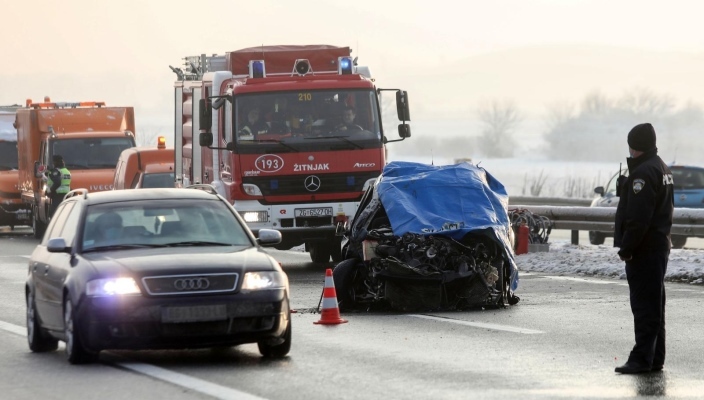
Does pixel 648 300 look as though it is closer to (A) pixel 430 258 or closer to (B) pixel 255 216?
(A) pixel 430 258

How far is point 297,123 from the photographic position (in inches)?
880

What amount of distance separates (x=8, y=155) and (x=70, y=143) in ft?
18.8

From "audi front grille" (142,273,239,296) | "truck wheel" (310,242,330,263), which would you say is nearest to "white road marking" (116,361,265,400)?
"audi front grille" (142,273,239,296)

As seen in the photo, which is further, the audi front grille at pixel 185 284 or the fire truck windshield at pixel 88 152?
the fire truck windshield at pixel 88 152

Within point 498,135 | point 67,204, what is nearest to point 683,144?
point 498,135

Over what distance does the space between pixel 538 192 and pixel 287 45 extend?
28.8 m

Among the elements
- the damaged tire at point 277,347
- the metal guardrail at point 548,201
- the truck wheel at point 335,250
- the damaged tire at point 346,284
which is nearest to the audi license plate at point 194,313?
the damaged tire at point 277,347

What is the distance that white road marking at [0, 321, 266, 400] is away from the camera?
31.7 feet

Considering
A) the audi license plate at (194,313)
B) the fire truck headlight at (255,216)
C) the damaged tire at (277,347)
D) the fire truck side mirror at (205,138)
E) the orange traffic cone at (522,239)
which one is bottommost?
the orange traffic cone at (522,239)

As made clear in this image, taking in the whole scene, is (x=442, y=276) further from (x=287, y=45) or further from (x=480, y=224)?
(x=287, y=45)

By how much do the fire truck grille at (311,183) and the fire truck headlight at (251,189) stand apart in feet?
0.14

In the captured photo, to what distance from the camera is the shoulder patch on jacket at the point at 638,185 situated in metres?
10.6

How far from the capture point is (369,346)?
12.7m

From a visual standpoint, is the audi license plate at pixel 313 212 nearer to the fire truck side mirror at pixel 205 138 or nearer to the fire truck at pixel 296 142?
the fire truck at pixel 296 142
